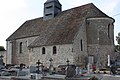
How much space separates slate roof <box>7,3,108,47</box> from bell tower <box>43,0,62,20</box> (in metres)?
0.95

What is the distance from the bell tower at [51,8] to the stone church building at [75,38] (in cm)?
155

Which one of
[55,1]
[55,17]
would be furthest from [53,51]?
[55,1]

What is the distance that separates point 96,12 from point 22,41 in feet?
48.6

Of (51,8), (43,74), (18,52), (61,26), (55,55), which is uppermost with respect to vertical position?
(51,8)

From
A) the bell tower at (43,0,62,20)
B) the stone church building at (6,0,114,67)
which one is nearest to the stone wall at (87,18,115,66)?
the stone church building at (6,0,114,67)

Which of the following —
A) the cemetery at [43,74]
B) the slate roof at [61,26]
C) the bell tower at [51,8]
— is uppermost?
the bell tower at [51,8]

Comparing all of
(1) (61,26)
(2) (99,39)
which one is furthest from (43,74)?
(1) (61,26)

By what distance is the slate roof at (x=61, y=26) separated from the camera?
114 ft

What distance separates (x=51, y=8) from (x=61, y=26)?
22.6 feet

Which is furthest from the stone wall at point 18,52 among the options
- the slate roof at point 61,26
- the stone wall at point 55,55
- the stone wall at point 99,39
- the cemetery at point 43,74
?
the stone wall at point 99,39

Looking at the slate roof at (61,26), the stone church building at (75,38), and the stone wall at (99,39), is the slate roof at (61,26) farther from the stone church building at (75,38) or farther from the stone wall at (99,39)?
the stone wall at (99,39)

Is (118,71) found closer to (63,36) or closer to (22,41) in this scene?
(63,36)

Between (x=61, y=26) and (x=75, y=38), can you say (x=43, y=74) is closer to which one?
(x=75, y=38)

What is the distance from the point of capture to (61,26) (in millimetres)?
37250
